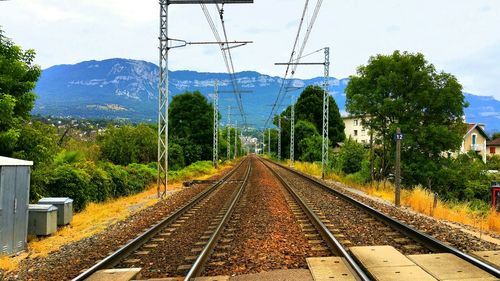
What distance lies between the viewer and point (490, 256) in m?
7.52

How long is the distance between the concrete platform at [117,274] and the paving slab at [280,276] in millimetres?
1490

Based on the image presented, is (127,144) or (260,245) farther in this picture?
(127,144)

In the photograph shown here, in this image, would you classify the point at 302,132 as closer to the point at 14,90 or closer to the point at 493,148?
the point at 493,148

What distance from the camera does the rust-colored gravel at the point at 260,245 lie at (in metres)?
7.40

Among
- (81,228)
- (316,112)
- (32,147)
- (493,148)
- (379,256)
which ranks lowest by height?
(81,228)

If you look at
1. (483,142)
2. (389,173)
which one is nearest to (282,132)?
(483,142)

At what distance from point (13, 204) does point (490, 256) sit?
8.98 metres

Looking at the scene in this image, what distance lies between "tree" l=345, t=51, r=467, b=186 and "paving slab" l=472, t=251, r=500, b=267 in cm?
2286

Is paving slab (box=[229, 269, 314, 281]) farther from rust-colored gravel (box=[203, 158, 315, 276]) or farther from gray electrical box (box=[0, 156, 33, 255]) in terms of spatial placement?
gray electrical box (box=[0, 156, 33, 255])

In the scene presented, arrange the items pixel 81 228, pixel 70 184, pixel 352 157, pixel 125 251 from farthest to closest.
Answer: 1. pixel 352 157
2. pixel 70 184
3. pixel 81 228
4. pixel 125 251

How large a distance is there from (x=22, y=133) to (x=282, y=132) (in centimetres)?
6594

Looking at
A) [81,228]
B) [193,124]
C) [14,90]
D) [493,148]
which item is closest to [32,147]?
[14,90]

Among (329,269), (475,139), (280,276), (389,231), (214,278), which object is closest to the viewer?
(280,276)

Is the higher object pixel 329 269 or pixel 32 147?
pixel 32 147
